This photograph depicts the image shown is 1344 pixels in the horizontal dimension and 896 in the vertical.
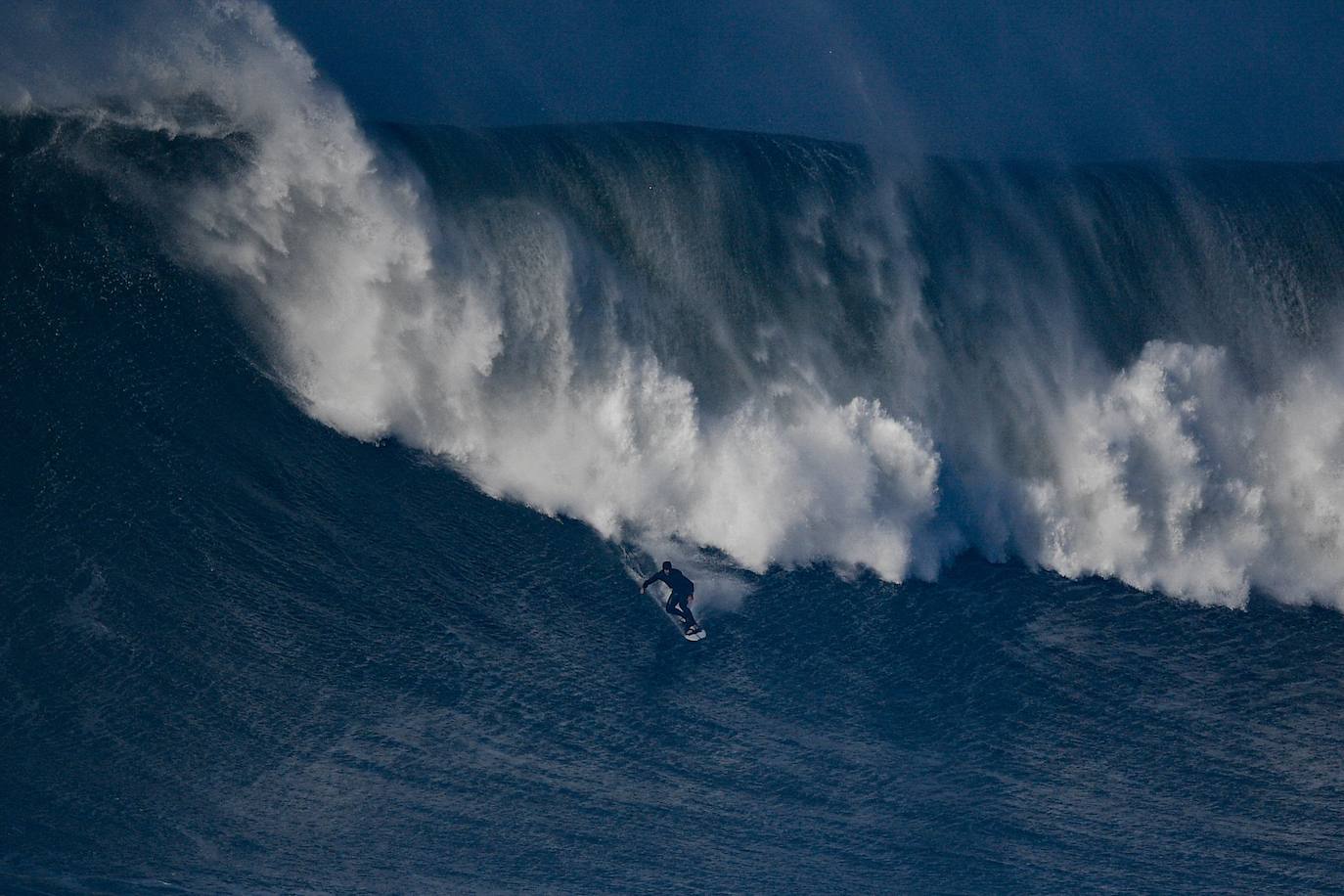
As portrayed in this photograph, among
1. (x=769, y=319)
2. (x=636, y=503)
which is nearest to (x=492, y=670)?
(x=636, y=503)

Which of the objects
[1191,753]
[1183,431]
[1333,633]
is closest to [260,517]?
[1191,753]

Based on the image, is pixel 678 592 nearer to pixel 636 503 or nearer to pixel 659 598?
pixel 659 598

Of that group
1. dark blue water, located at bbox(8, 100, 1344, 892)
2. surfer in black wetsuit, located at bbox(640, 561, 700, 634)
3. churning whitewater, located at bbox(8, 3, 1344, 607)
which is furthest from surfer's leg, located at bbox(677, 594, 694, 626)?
churning whitewater, located at bbox(8, 3, 1344, 607)

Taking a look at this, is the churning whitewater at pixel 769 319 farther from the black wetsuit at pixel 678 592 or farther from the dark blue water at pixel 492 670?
the black wetsuit at pixel 678 592

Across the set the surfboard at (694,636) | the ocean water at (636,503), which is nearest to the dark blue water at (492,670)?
the ocean water at (636,503)

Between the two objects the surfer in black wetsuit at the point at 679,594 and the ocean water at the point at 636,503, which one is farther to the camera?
the surfer in black wetsuit at the point at 679,594

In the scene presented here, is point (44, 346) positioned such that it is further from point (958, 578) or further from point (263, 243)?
point (958, 578)
